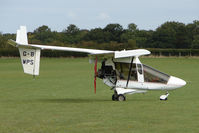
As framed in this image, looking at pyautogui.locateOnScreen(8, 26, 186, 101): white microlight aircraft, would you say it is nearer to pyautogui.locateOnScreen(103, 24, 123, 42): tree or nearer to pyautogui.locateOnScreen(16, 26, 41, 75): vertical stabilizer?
pyautogui.locateOnScreen(16, 26, 41, 75): vertical stabilizer

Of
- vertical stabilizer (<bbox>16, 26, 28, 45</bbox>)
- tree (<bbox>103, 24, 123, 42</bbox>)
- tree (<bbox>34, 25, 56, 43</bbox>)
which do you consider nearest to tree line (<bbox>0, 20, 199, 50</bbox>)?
tree (<bbox>103, 24, 123, 42</bbox>)

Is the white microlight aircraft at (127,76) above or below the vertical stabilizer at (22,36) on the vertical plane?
below

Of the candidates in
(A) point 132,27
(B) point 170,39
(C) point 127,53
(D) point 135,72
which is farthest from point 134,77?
(A) point 132,27

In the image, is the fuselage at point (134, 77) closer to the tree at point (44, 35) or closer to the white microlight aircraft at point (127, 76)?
the white microlight aircraft at point (127, 76)

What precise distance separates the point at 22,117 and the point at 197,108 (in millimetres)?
5935

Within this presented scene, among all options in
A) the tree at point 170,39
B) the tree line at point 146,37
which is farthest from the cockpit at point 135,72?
the tree at point 170,39

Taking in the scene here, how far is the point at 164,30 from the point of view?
138125mm

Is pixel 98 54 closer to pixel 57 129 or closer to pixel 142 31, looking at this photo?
pixel 57 129

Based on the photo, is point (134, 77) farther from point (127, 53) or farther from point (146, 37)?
point (146, 37)

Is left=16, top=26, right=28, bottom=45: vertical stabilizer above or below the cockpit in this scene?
above

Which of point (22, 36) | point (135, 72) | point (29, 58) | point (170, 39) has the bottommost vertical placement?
point (170, 39)

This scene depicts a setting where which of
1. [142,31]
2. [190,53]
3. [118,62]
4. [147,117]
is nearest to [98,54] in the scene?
[118,62]

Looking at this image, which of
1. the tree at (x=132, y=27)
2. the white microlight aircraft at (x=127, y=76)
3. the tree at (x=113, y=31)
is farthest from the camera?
the tree at (x=132, y=27)

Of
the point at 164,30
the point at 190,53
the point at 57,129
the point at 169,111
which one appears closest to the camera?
the point at 57,129
